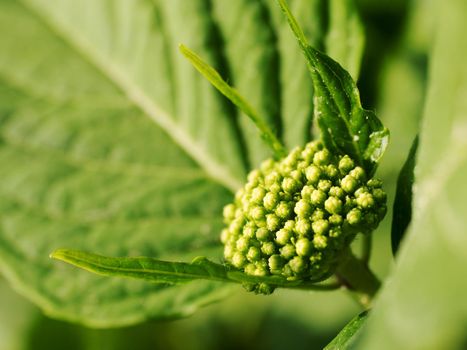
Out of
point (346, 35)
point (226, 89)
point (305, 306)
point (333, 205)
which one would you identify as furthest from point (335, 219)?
point (305, 306)

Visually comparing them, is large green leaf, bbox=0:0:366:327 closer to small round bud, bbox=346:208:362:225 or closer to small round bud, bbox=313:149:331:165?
small round bud, bbox=313:149:331:165

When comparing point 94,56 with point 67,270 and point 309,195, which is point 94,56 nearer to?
point 67,270

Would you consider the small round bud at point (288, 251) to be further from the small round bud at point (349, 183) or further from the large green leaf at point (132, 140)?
the large green leaf at point (132, 140)

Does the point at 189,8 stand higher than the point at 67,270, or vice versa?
the point at 189,8

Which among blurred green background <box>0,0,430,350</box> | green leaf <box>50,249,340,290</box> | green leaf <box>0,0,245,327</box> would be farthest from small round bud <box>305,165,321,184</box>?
blurred green background <box>0,0,430,350</box>

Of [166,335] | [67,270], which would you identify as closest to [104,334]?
[166,335]

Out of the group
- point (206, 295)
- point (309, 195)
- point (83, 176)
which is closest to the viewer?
point (309, 195)
